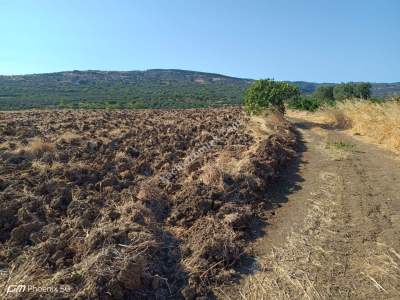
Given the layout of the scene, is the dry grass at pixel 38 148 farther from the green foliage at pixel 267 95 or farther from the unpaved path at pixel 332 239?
the green foliage at pixel 267 95

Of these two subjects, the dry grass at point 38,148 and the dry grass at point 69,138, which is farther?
the dry grass at point 69,138

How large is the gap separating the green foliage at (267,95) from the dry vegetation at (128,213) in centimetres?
821

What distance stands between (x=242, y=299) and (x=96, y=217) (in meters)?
2.55

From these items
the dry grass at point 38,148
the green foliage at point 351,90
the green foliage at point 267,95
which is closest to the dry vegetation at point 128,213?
the dry grass at point 38,148

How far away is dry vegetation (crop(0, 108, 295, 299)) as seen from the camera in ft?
13.6

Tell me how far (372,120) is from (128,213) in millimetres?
10936

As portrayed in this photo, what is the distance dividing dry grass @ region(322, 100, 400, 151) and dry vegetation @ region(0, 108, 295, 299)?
12.5 ft

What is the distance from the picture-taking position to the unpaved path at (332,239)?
4.16 m

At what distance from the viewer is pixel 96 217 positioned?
551 cm

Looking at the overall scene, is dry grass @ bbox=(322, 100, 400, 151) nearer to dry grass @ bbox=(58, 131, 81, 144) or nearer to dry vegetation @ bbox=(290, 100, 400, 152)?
dry vegetation @ bbox=(290, 100, 400, 152)

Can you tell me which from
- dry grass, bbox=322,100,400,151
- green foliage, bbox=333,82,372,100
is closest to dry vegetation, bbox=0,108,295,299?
dry grass, bbox=322,100,400,151

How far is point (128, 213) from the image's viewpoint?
555cm

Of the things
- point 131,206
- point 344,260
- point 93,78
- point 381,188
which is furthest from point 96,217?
point 93,78

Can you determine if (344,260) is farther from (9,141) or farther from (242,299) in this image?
(9,141)
